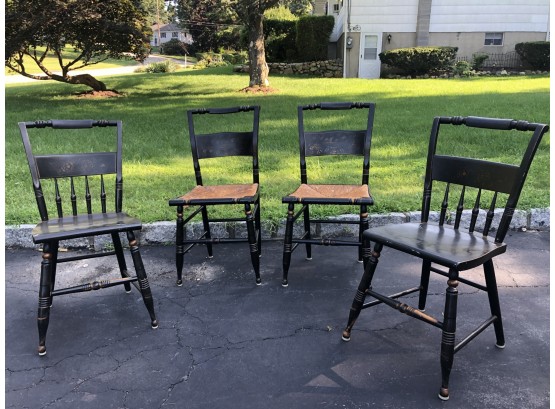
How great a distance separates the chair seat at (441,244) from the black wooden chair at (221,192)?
940 mm

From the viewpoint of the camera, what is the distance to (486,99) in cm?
924

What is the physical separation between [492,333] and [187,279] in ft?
6.21

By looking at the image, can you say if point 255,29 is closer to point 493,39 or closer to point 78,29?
point 78,29

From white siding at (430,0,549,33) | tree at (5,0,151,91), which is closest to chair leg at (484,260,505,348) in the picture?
tree at (5,0,151,91)

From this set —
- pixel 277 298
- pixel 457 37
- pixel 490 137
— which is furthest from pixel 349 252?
pixel 457 37

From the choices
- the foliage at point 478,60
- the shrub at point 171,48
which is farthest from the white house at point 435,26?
the shrub at point 171,48

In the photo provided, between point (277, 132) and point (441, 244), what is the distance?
4.98 m

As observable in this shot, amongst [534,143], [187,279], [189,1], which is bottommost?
[187,279]

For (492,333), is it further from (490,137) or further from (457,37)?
(457,37)

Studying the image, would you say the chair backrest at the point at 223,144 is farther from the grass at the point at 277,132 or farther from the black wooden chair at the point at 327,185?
the grass at the point at 277,132

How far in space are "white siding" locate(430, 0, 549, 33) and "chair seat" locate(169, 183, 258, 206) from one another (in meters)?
16.4

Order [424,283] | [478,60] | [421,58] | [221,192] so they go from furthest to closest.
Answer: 1. [478,60]
2. [421,58]
3. [221,192]
4. [424,283]

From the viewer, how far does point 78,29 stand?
12.0 m

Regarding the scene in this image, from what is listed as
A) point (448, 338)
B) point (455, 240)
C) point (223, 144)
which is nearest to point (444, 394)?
point (448, 338)
